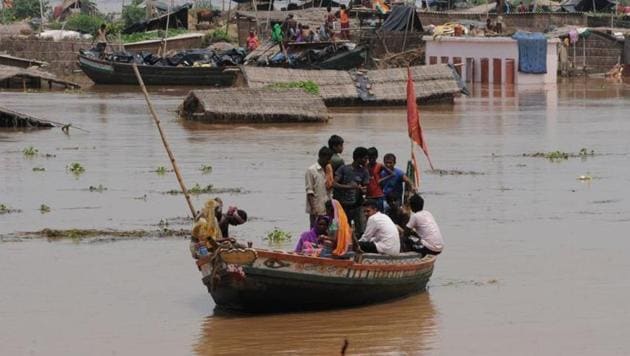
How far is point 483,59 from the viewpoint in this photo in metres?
40.3

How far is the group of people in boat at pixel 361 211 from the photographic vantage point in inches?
429

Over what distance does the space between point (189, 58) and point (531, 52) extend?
29.4 ft

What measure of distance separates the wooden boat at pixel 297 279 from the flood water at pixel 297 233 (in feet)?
0.39

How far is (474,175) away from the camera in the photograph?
19.7m

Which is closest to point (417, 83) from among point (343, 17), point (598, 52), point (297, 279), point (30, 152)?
point (30, 152)

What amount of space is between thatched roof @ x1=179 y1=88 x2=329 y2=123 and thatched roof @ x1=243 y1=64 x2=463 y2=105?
2.28 meters

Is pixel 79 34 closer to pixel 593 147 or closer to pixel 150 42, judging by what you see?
pixel 150 42

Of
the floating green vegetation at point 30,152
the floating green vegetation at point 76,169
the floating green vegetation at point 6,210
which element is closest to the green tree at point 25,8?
the floating green vegetation at point 30,152

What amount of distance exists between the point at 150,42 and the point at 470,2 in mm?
18437

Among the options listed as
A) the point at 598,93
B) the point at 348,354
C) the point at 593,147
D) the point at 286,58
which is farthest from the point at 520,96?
the point at 348,354

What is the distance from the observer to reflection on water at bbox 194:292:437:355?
9953 millimetres

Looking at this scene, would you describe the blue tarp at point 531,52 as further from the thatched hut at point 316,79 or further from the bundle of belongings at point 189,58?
the thatched hut at point 316,79

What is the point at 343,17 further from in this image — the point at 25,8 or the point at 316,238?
the point at 316,238

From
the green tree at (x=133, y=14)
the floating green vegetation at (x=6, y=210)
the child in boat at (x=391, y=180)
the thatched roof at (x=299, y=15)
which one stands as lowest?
the green tree at (x=133, y=14)
